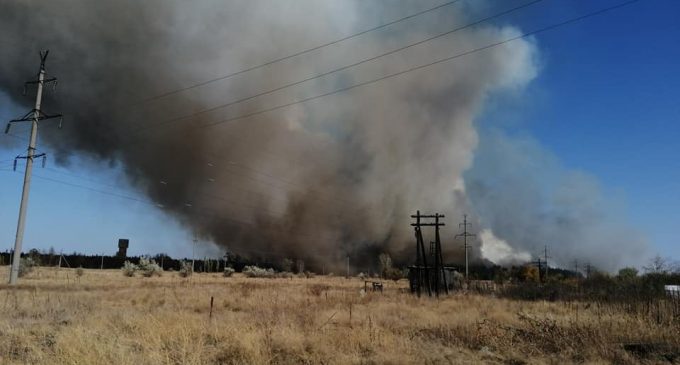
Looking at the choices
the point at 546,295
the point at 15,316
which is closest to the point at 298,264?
the point at 546,295

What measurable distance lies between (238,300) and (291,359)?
51.2ft

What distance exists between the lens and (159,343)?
965 cm

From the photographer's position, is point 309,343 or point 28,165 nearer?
point 309,343

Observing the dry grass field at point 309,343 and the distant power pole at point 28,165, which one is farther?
the distant power pole at point 28,165

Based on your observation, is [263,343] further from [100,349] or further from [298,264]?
[298,264]

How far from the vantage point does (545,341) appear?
1129 centimetres

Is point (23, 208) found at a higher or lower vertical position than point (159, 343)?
higher

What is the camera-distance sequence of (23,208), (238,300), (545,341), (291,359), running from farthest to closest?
(23,208), (238,300), (545,341), (291,359)

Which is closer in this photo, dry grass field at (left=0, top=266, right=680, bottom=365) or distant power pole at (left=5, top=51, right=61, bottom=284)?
dry grass field at (left=0, top=266, right=680, bottom=365)

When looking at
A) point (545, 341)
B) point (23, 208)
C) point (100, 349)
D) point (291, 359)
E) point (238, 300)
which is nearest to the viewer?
point (100, 349)

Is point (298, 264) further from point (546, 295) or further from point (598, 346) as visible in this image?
point (598, 346)

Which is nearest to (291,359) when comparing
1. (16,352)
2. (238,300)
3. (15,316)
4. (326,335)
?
(326,335)

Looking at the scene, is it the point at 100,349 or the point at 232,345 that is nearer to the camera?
the point at 100,349

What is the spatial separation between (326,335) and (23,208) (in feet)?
88.5
